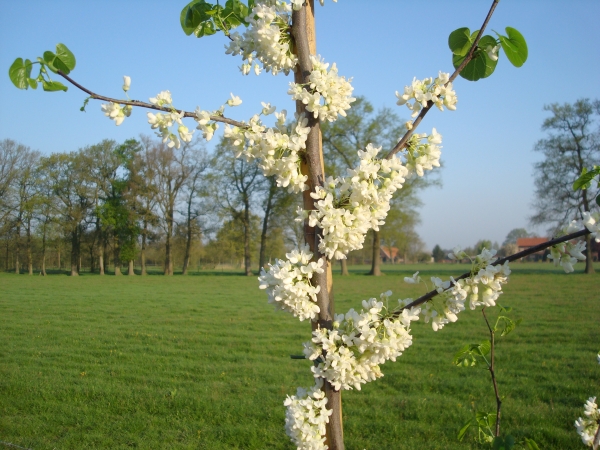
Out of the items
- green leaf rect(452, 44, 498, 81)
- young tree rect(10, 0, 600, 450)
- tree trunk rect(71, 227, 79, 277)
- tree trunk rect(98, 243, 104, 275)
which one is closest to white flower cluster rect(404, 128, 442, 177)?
young tree rect(10, 0, 600, 450)

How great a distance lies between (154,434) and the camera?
5176mm

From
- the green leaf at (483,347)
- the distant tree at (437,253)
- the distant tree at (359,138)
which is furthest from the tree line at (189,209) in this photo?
the distant tree at (437,253)

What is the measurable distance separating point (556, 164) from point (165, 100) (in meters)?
37.7

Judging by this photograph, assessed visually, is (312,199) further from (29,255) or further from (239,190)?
(239,190)

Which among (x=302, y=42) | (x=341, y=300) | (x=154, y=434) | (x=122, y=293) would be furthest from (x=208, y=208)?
(x=302, y=42)

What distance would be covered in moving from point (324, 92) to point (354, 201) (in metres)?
0.36

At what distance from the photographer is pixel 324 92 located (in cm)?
146

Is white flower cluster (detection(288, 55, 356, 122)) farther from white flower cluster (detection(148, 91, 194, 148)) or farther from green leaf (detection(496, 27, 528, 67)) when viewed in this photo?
green leaf (detection(496, 27, 528, 67))

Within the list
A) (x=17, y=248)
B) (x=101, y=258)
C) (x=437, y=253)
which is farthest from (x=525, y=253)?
(x=437, y=253)

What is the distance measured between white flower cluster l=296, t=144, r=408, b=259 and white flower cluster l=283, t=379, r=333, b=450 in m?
0.46

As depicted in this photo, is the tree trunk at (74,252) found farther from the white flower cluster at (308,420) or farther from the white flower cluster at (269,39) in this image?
the white flower cluster at (308,420)

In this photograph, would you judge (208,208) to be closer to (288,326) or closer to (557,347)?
(288,326)

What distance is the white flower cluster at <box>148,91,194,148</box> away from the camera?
1.46 metres

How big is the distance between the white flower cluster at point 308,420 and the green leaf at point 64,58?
1.21 m
